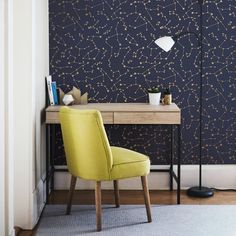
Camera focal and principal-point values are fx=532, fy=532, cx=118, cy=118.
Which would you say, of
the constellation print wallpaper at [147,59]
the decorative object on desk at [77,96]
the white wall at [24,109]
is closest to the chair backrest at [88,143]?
the white wall at [24,109]

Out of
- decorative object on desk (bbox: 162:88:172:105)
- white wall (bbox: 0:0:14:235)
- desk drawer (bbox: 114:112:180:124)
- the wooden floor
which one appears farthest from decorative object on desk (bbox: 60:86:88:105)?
white wall (bbox: 0:0:14:235)

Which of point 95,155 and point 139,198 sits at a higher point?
point 95,155

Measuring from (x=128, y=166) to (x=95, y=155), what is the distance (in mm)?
255

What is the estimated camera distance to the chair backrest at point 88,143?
3688mm

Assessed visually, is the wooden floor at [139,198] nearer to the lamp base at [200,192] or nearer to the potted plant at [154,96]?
the lamp base at [200,192]

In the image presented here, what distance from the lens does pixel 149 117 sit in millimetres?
4254

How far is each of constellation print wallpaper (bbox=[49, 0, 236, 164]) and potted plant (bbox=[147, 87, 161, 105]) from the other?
0.20 meters

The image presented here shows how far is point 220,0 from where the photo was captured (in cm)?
473

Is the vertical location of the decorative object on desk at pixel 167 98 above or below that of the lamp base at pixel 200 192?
above

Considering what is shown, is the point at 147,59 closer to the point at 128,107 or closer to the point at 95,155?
the point at 128,107

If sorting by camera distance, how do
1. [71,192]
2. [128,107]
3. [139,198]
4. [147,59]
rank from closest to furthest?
[71,192]
[128,107]
[139,198]
[147,59]

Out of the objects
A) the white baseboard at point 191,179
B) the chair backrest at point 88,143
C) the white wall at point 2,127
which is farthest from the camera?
the white baseboard at point 191,179

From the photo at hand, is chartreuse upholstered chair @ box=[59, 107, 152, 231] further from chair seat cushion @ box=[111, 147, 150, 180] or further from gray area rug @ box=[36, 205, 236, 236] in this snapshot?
gray area rug @ box=[36, 205, 236, 236]

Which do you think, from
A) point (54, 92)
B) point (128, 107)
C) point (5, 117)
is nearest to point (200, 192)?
point (128, 107)
